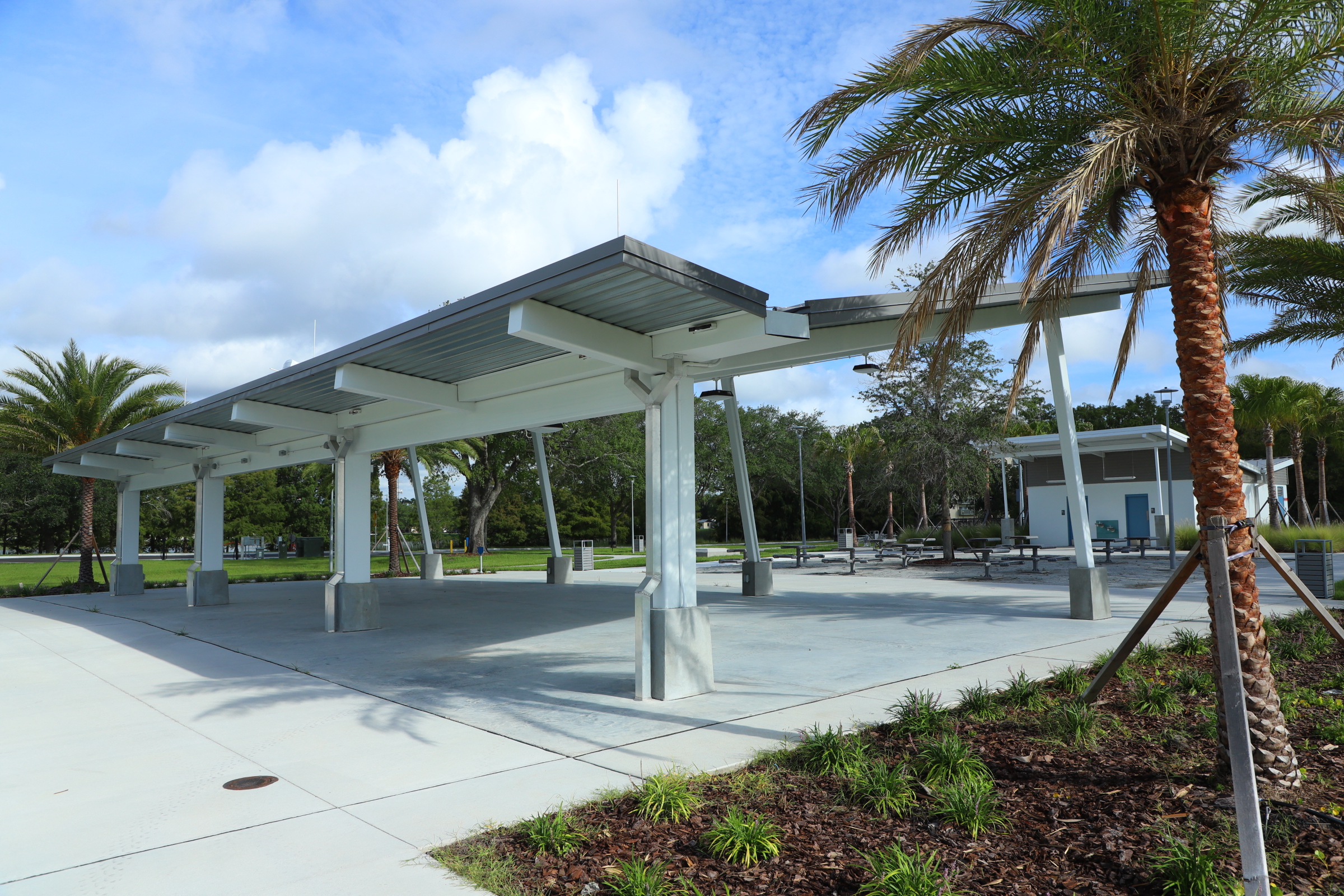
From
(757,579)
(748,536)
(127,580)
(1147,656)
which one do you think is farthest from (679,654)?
(127,580)

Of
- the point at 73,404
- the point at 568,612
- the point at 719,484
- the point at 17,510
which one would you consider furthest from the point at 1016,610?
the point at 17,510

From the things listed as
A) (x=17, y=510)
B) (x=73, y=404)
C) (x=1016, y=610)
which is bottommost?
(x=1016, y=610)

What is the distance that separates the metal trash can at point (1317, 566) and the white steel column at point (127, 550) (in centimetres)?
2587

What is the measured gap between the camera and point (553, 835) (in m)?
4.25

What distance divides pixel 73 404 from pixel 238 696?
1966cm

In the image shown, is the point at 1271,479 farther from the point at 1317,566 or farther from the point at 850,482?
the point at 850,482

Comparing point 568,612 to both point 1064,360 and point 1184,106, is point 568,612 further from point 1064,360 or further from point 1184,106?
point 1184,106

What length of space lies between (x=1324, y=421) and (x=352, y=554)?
4158 cm

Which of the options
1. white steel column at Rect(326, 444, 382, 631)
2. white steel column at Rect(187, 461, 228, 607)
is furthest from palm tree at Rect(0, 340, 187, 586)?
white steel column at Rect(326, 444, 382, 631)

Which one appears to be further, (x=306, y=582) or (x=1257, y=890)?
(x=306, y=582)

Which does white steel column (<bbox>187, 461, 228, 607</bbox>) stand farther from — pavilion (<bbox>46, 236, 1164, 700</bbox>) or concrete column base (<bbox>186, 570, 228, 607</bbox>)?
pavilion (<bbox>46, 236, 1164, 700</bbox>)

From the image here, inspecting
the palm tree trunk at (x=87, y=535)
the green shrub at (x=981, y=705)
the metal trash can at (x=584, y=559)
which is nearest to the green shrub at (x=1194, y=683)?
the green shrub at (x=981, y=705)

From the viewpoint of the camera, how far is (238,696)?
332 inches

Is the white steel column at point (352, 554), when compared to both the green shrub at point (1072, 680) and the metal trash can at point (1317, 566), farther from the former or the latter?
the metal trash can at point (1317, 566)
